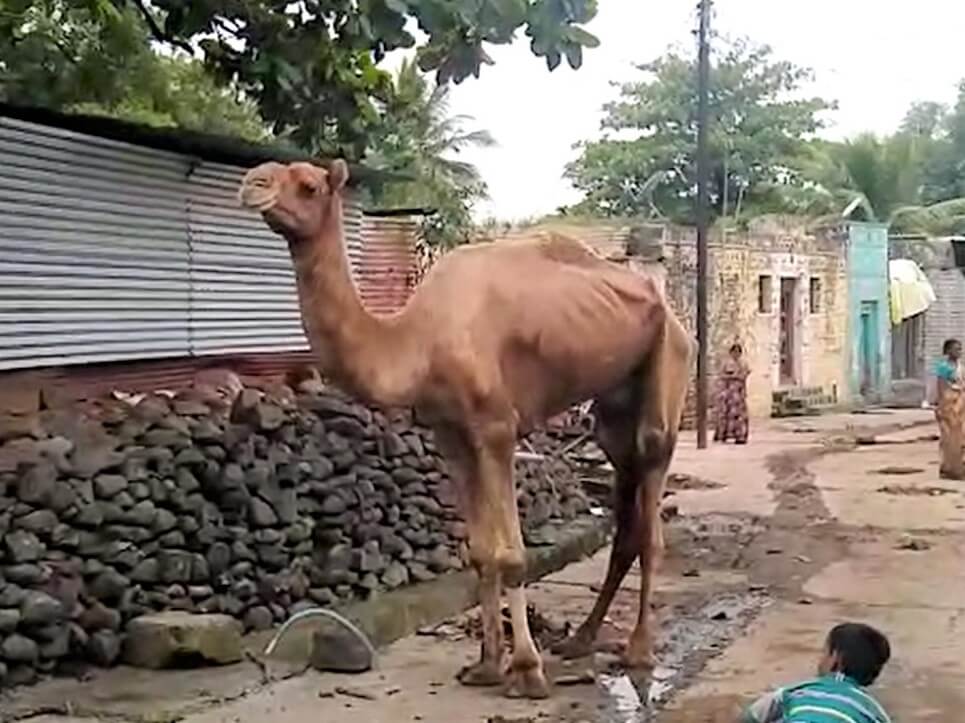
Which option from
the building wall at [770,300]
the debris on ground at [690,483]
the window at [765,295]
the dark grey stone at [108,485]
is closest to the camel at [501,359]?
the dark grey stone at [108,485]

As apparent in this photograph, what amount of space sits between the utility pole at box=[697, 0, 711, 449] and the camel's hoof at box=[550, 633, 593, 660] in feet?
42.3

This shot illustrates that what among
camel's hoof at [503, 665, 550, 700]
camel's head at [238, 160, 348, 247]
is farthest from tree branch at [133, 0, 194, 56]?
camel's hoof at [503, 665, 550, 700]

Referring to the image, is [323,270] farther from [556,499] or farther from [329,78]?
[556,499]

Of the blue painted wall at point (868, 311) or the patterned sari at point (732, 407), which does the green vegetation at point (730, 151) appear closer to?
the blue painted wall at point (868, 311)

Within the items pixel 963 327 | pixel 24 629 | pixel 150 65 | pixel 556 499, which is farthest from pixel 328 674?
pixel 963 327

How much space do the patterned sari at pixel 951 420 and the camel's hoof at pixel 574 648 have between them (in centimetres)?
999

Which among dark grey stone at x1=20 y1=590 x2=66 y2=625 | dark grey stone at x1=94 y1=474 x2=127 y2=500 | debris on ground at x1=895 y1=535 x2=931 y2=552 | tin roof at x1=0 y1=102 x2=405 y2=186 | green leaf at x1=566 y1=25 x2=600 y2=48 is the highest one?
green leaf at x1=566 y1=25 x2=600 y2=48

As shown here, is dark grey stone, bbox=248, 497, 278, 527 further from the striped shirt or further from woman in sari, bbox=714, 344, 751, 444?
woman in sari, bbox=714, 344, 751, 444

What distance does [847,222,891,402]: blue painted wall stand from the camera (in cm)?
3142

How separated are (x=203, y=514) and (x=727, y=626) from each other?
9.67 ft

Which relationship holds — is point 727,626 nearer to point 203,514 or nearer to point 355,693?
point 355,693

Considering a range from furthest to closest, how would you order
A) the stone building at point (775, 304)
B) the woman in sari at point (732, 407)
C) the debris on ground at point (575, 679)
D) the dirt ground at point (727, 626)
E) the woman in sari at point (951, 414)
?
the stone building at point (775, 304) → the woman in sari at point (732, 407) → the woman in sari at point (951, 414) → the debris on ground at point (575, 679) → the dirt ground at point (727, 626)

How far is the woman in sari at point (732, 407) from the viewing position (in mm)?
22406

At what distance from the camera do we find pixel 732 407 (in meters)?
22.4
